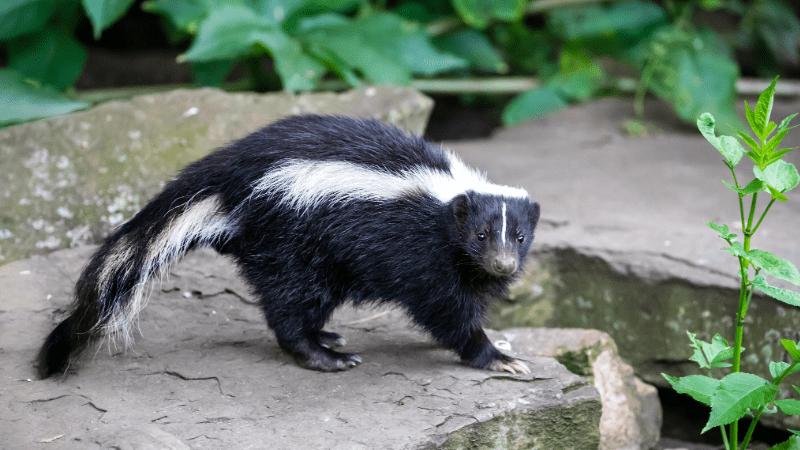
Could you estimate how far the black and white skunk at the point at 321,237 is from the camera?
3.73 metres

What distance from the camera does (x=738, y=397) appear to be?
9.59ft

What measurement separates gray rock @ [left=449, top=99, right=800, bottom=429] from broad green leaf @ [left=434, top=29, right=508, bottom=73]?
5.54 ft

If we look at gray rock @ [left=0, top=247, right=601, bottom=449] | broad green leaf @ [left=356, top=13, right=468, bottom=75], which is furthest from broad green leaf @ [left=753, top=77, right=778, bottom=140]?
broad green leaf @ [left=356, top=13, right=468, bottom=75]

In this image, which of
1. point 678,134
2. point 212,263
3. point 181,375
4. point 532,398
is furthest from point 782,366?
point 678,134

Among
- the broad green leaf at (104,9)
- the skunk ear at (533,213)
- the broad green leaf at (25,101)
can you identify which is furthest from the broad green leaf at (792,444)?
the broad green leaf at (104,9)

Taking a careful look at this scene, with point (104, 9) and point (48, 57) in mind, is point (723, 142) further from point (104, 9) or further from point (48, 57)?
point (48, 57)

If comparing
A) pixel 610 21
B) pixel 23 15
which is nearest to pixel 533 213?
pixel 23 15

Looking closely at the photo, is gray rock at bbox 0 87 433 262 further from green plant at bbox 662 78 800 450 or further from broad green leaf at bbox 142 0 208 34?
green plant at bbox 662 78 800 450

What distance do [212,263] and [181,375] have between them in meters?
1.43

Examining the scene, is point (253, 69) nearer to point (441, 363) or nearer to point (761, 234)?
point (441, 363)

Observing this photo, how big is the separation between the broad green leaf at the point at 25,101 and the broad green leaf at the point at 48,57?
855mm

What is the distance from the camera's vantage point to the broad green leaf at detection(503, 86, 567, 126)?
8.27m

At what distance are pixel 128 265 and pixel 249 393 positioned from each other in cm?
92

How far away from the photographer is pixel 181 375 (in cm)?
376
